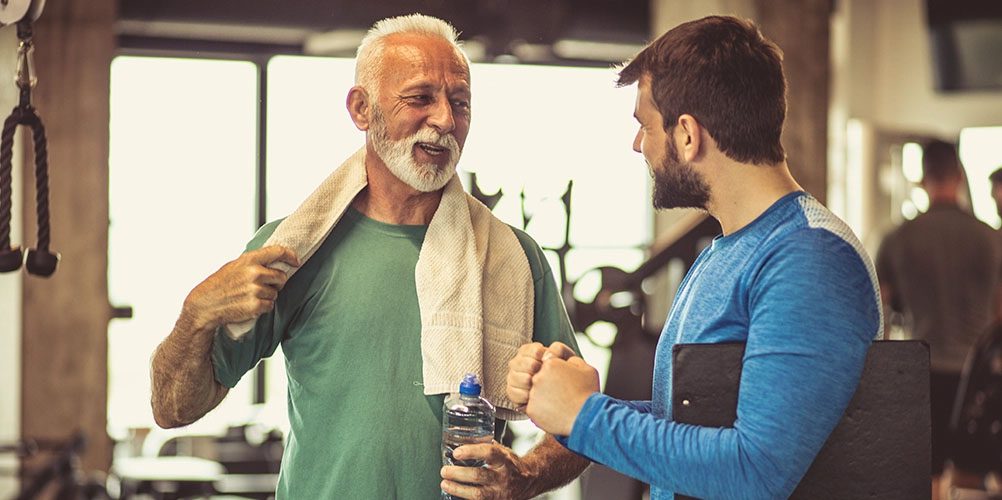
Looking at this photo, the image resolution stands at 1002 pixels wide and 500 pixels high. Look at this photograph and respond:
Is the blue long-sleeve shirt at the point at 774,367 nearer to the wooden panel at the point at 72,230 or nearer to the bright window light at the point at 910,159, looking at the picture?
the wooden panel at the point at 72,230

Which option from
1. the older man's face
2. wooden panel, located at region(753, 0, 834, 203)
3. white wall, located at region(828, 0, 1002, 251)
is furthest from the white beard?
white wall, located at region(828, 0, 1002, 251)

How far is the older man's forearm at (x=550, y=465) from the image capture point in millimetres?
1885

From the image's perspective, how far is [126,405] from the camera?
22.6 feet

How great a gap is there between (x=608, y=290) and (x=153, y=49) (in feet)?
12.3

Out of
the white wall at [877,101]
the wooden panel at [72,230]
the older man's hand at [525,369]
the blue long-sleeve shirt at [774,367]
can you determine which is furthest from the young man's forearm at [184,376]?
the white wall at [877,101]

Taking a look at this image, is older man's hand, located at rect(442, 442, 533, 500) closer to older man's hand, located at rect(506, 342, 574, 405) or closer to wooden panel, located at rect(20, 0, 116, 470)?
older man's hand, located at rect(506, 342, 574, 405)

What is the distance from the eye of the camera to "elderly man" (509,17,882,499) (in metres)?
1.37

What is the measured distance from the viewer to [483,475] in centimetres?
173

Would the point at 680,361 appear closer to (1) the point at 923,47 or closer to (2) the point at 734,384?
(2) the point at 734,384

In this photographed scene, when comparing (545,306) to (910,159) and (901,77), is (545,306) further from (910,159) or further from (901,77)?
(901,77)

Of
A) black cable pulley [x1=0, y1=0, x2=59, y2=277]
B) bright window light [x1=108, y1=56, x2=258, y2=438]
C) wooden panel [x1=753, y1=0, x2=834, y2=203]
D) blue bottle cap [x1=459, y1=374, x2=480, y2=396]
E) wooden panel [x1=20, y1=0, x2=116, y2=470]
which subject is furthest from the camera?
wooden panel [x1=753, y1=0, x2=834, y2=203]

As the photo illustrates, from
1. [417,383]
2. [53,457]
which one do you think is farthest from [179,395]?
[53,457]

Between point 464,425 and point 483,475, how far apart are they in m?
0.09

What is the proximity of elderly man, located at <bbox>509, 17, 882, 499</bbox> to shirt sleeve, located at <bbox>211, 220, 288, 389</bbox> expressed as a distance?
0.52 meters
